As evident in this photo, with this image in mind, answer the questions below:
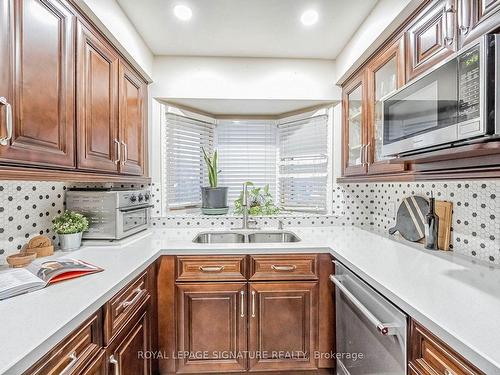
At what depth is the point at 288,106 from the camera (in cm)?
241

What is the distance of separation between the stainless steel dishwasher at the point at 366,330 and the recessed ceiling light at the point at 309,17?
57.9 inches

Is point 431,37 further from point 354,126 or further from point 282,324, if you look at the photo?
point 282,324

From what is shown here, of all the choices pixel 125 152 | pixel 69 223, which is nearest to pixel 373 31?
pixel 125 152

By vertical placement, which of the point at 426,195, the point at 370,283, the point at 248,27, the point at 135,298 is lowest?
the point at 135,298

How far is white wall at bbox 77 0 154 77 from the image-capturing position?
136 centimetres

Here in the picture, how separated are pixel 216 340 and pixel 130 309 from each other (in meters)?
0.67

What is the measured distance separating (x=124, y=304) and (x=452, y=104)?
146 centimetres

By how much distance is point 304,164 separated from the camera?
8.28 ft

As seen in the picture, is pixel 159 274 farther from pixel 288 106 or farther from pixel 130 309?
pixel 288 106

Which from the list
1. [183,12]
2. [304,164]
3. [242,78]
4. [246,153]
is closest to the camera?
[183,12]

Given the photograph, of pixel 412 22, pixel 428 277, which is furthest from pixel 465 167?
pixel 412 22

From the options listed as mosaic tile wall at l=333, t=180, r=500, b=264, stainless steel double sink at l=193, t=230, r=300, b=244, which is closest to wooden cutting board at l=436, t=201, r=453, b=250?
mosaic tile wall at l=333, t=180, r=500, b=264

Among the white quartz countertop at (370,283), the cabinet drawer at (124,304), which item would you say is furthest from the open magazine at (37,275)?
the cabinet drawer at (124,304)

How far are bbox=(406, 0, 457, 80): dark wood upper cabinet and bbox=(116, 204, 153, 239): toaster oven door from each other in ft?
Result: 5.78
